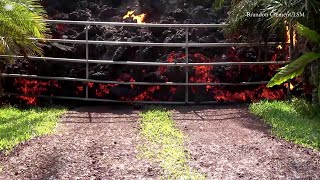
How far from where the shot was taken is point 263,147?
19.5ft

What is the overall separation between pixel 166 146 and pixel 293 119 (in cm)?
212

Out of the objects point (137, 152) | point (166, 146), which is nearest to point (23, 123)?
point (137, 152)

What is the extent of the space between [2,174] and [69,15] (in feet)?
19.2

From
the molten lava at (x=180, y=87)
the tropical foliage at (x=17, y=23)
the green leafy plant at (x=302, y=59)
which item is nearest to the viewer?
the tropical foliage at (x=17, y=23)

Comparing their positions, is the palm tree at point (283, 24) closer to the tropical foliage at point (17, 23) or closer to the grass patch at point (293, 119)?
the grass patch at point (293, 119)

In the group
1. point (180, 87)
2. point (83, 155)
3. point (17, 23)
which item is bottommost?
point (83, 155)

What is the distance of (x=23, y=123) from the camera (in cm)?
710

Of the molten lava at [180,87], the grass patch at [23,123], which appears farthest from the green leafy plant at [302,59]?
the grass patch at [23,123]

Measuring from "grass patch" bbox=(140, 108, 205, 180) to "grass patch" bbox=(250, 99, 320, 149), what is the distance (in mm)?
1267

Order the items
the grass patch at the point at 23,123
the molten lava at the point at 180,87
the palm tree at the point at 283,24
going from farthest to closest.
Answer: the molten lava at the point at 180,87 → the palm tree at the point at 283,24 → the grass patch at the point at 23,123

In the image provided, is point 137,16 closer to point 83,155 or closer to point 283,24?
point 283,24

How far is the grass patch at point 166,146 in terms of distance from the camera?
5027 mm

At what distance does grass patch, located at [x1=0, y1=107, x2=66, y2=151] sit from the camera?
20.3 feet

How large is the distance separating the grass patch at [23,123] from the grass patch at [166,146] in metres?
1.24
